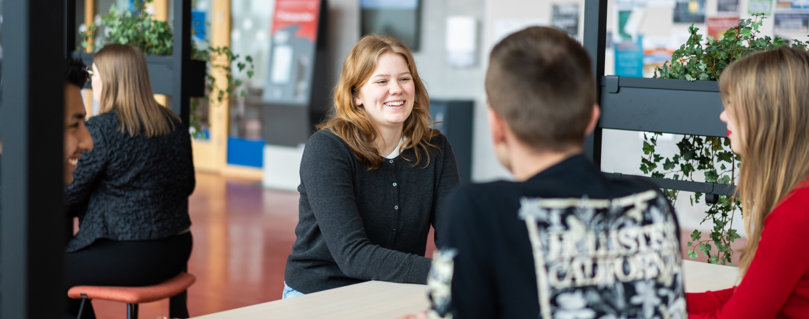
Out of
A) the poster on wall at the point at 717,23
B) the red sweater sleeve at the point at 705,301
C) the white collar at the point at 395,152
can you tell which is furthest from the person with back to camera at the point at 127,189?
the poster on wall at the point at 717,23

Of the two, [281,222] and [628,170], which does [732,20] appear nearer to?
[628,170]

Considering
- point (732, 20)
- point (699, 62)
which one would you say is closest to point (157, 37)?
point (699, 62)

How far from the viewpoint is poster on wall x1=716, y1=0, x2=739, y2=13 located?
20.2ft

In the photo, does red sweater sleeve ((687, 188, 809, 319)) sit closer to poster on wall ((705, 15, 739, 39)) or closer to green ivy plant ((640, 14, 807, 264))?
green ivy plant ((640, 14, 807, 264))

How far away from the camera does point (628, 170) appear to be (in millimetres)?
6898

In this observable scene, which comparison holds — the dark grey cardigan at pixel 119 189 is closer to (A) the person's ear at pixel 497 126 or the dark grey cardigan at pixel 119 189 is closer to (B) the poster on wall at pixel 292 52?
(A) the person's ear at pixel 497 126

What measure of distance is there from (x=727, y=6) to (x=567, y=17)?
1.41 metres

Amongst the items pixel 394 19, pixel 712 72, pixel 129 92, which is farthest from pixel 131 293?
pixel 394 19

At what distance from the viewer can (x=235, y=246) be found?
5.44m

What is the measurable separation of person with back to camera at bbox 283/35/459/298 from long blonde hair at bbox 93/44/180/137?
0.93m

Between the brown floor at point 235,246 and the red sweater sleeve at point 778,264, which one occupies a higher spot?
the red sweater sleeve at point 778,264

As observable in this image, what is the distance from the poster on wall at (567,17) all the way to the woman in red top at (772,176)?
576 cm

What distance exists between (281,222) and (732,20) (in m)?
3.69

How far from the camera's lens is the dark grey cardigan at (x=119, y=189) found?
9.14 feet
